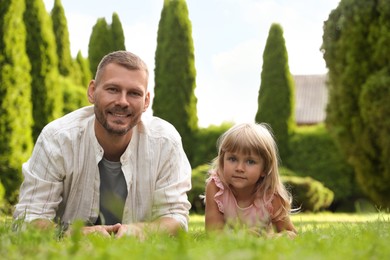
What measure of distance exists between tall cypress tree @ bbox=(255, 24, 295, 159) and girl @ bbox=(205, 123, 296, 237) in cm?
1613

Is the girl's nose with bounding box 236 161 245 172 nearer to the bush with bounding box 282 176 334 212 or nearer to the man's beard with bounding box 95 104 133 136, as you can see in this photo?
the man's beard with bounding box 95 104 133 136

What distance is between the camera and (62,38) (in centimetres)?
2134

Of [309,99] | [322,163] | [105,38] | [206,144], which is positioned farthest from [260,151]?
[309,99]

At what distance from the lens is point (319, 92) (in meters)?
31.6

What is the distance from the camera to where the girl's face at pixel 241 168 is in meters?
4.72

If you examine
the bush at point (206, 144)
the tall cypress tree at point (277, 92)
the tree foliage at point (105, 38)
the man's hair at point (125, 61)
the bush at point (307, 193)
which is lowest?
the bush at point (307, 193)

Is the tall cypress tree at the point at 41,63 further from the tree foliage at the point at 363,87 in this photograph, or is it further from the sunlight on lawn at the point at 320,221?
the tree foliage at the point at 363,87

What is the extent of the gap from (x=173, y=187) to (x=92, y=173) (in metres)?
0.62

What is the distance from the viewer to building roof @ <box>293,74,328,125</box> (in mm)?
29547

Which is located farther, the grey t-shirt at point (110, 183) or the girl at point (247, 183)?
the girl at point (247, 183)

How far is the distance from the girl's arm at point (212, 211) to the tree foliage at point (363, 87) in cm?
754

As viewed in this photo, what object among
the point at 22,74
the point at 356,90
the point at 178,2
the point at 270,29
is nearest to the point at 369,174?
the point at 356,90

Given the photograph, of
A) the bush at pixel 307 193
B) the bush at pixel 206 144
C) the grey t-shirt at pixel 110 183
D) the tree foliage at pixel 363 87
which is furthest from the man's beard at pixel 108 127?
the bush at pixel 206 144

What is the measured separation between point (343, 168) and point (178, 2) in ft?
27.7
